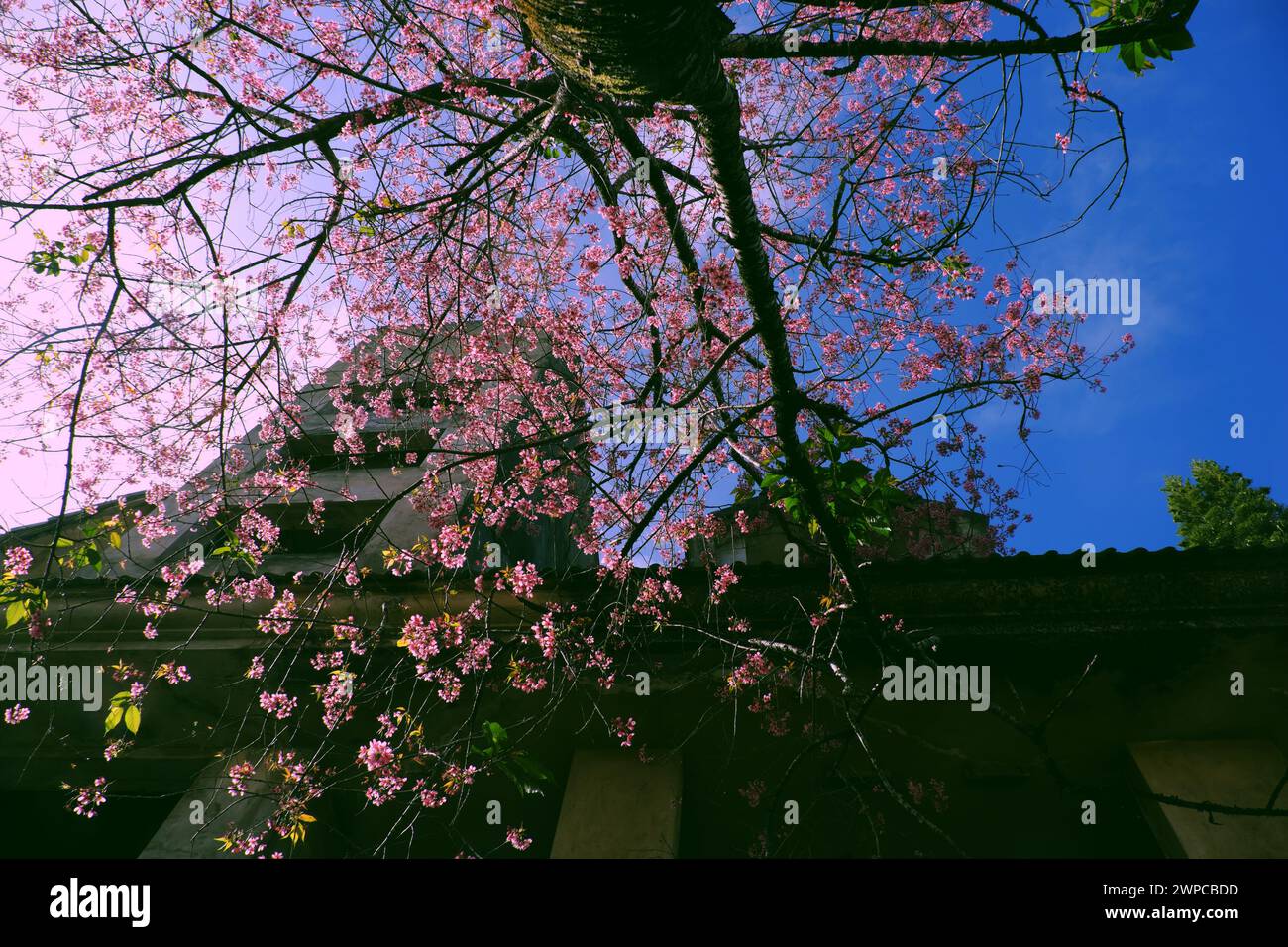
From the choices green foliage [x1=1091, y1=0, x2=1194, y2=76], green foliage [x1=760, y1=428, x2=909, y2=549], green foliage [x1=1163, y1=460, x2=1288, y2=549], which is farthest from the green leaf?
green foliage [x1=1163, y1=460, x2=1288, y2=549]

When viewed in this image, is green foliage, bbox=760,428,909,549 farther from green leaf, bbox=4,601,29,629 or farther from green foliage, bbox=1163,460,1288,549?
green foliage, bbox=1163,460,1288,549

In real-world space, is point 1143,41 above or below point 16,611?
above

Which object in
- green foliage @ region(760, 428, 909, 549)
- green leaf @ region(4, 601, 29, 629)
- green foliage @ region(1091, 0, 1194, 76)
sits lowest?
green leaf @ region(4, 601, 29, 629)

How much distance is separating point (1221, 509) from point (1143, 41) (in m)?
29.1

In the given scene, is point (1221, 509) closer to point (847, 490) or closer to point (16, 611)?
point (847, 490)

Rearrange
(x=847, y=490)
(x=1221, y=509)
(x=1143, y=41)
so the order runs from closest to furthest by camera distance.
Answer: (x=1143, y=41) < (x=847, y=490) < (x=1221, y=509)

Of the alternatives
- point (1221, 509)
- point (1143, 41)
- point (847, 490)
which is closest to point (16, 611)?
point (847, 490)

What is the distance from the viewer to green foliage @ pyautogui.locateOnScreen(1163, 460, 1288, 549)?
21797mm

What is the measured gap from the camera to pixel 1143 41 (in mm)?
2900

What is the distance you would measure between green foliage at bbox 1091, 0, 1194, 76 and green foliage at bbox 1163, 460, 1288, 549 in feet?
82.5

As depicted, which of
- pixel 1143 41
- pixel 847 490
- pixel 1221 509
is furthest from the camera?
pixel 1221 509

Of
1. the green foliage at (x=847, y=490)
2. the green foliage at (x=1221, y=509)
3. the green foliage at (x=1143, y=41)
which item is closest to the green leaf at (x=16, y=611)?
the green foliage at (x=847, y=490)
